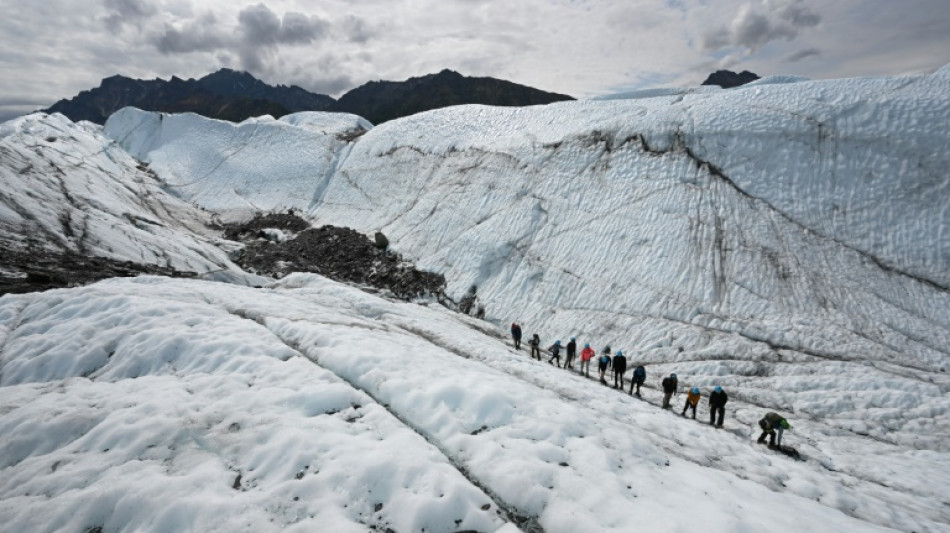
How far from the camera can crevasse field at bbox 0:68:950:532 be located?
7996 millimetres

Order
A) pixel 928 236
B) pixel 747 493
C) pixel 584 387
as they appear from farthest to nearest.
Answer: pixel 928 236, pixel 584 387, pixel 747 493

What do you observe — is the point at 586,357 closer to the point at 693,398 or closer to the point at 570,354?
the point at 570,354

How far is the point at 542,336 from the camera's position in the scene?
94.5ft

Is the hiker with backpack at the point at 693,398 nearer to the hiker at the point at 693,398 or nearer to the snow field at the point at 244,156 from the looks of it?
the hiker at the point at 693,398

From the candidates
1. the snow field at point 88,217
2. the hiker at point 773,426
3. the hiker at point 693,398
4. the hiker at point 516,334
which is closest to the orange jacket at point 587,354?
the hiker at point 516,334

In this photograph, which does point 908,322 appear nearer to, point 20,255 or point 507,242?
point 507,242

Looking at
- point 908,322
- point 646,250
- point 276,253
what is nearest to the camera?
point 908,322

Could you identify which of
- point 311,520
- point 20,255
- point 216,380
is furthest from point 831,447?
point 20,255

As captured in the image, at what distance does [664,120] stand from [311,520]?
129 ft

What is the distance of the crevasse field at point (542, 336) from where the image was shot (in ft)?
→ 26.2

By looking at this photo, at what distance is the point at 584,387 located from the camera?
18.8m

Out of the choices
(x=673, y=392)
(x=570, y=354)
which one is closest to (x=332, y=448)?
(x=673, y=392)

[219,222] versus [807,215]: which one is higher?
[807,215]

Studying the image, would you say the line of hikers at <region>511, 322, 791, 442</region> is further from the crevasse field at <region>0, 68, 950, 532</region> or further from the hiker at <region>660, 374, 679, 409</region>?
the crevasse field at <region>0, 68, 950, 532</region>
